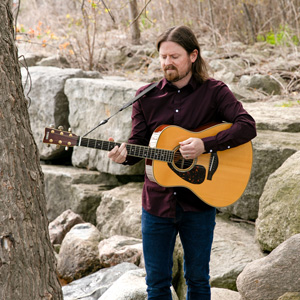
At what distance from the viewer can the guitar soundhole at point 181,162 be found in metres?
2.98

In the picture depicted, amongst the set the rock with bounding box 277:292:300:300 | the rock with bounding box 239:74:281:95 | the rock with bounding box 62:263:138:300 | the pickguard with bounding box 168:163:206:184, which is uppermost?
the rock with bounding box 239:74:281:95

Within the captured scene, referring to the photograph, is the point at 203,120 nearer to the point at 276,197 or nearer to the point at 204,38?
the point at 276,197

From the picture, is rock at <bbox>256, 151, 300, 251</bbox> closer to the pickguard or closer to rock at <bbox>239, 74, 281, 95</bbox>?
the pickguard

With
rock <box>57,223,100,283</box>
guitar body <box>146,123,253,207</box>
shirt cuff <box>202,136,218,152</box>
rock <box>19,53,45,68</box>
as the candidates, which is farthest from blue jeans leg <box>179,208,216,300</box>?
rock <box>19,53,45,68</box>

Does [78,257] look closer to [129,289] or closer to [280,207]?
[129,289]

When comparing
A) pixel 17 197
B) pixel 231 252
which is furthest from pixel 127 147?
pixel 231 252

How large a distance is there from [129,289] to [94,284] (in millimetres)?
782

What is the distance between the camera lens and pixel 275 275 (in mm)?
3037

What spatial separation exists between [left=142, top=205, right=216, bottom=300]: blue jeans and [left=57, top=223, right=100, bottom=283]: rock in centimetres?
179

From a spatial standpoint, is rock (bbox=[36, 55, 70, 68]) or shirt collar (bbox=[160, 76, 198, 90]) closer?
shirt collar (bbox=[160, 76, 198, 90])

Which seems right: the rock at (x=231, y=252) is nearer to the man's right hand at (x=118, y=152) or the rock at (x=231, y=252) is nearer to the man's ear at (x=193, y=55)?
the man's right hand at (x=118, y=152)

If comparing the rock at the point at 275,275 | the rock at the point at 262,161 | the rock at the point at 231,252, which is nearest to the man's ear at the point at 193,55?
the rock at the point at 275,275

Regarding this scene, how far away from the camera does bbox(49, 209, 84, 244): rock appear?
532 cm

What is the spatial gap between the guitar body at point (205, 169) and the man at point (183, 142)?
5cm
